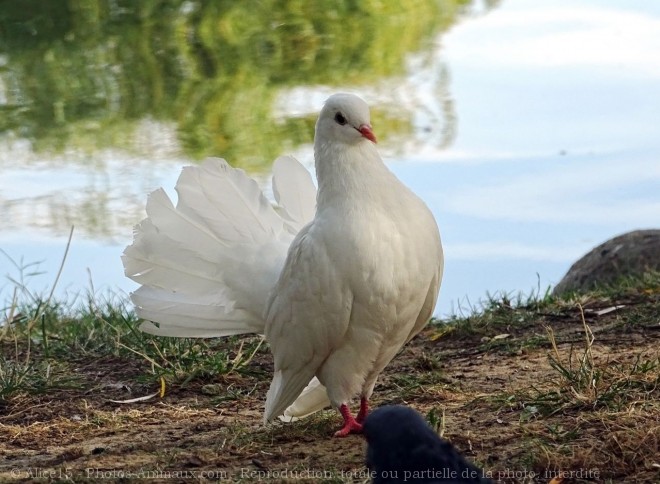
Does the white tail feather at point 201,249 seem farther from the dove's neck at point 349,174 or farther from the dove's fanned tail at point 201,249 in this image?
the dove's neck at point 349,174

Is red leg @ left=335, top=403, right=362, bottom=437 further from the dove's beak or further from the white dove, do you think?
the dove's beak

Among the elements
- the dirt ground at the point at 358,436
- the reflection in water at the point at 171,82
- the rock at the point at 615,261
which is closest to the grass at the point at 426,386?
the dirt ground at the point at 358,436

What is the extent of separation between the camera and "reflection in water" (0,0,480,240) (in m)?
12.1

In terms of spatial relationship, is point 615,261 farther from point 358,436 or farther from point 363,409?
point 358,436

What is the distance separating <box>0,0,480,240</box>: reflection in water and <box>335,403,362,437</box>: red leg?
6.22 meters

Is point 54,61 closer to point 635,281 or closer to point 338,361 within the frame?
point 635,281

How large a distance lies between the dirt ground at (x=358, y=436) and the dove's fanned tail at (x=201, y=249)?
43 cm

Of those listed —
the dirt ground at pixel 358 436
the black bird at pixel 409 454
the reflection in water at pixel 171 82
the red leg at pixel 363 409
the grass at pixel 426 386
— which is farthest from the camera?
the reflection in water at pixel 171 82

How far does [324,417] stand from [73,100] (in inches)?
382

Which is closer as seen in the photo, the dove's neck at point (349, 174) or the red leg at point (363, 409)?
the dove's neck at point (349, 174)

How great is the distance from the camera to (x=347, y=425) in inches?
184

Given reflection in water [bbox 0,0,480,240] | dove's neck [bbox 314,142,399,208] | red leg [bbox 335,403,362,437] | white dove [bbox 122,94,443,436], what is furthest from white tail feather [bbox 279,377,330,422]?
reflection in water [bbox 0,0,480,240]

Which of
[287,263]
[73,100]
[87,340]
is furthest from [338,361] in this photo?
[73,100]

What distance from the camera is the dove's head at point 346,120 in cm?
468
